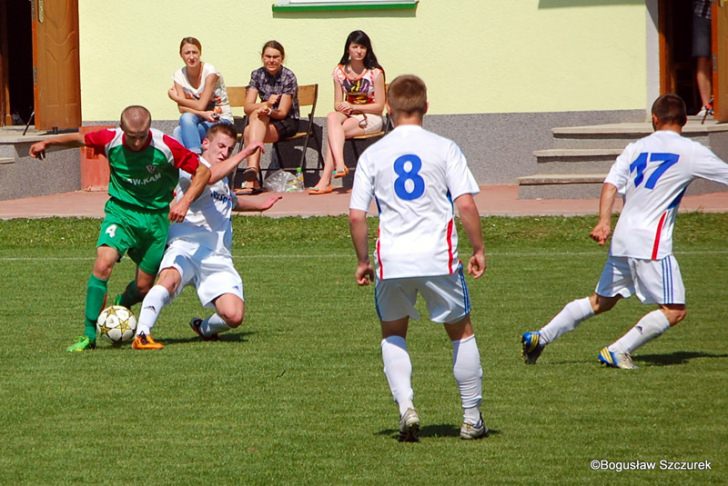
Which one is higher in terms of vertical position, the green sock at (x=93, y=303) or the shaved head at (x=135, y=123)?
the shaved head at (x=135, y=123)

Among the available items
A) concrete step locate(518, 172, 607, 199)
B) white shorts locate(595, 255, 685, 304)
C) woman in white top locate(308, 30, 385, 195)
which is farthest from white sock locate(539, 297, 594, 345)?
woman in white top locate(308, 30, 385, 195)

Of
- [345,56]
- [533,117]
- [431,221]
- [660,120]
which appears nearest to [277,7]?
[345,56]

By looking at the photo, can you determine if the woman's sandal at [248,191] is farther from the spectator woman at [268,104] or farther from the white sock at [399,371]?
the white sock at [399,371]

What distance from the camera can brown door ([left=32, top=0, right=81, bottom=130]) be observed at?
64.4ft

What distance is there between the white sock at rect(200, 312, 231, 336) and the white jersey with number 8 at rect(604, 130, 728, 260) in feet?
8.88

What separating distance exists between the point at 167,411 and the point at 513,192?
11.0 m

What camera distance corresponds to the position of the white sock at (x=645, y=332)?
8.54 m

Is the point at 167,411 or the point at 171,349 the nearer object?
the point at 167,411

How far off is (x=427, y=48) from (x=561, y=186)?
10.5 ft

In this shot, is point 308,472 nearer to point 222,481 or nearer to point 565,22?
point 222,481

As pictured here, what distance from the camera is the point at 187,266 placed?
32.5 ft

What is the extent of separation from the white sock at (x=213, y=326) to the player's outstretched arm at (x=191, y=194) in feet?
2.69

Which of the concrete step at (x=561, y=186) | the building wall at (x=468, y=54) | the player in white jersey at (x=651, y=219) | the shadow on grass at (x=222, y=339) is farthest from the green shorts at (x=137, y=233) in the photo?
the building wall at (x=468, y=54)

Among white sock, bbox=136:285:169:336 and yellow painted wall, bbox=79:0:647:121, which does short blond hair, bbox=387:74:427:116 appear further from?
yellow painted wall, bbox=79:0:647:121
